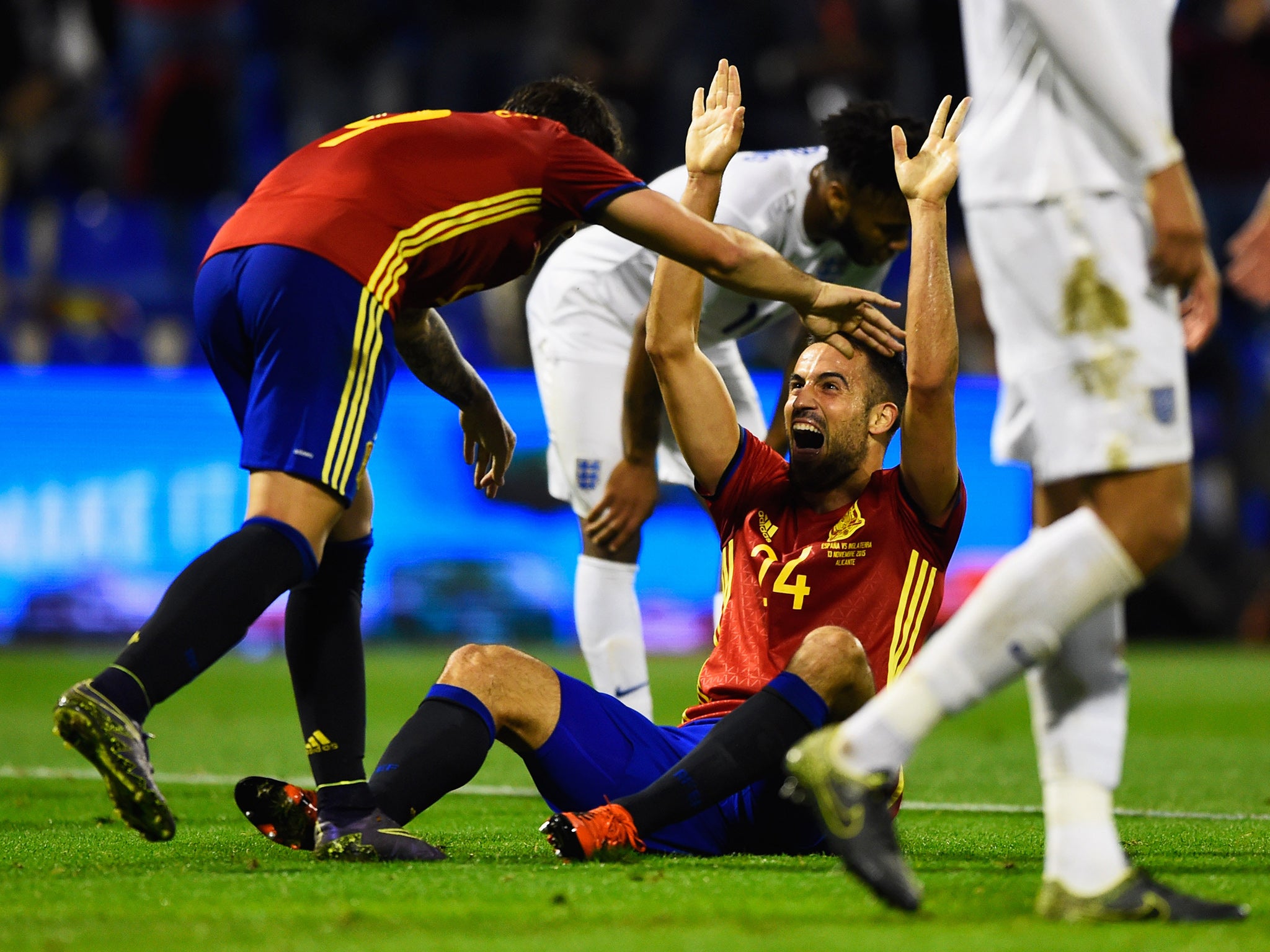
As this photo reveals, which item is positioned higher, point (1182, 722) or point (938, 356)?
point (938, 356)

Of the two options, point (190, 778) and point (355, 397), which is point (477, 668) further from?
point (190, 778)

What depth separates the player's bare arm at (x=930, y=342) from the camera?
366 centimetres

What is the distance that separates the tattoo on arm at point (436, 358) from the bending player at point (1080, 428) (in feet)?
5.53

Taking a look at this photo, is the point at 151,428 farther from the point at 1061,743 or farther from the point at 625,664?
the point at 1061,743

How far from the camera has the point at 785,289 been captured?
141 inches

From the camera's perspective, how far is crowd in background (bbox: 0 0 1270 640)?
13.0 m

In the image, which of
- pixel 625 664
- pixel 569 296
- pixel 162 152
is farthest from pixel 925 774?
pixel 162 152

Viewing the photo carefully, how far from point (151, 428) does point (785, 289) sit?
884 cm

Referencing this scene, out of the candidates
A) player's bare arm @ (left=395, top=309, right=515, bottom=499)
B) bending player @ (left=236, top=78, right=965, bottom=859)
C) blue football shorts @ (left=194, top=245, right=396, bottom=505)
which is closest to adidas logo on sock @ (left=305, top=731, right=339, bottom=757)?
bending player @ (left=236, top=78, right=965, bottom=859)

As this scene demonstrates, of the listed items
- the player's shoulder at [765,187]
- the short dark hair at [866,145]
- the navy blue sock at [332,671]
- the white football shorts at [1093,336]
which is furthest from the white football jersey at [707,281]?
the white football shorts at [1093,336]

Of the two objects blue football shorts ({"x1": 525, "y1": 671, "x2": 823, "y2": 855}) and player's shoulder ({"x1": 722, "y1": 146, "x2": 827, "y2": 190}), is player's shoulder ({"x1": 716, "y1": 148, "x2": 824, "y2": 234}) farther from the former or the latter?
blue football shorts ({"x1": 525, "y1": 671, "x2": 823, "y2": 855})

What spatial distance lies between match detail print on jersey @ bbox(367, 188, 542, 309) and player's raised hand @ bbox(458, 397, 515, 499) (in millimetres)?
850

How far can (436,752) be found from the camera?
360 centimetres

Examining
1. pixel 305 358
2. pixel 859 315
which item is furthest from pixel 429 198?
pixel 859 315
